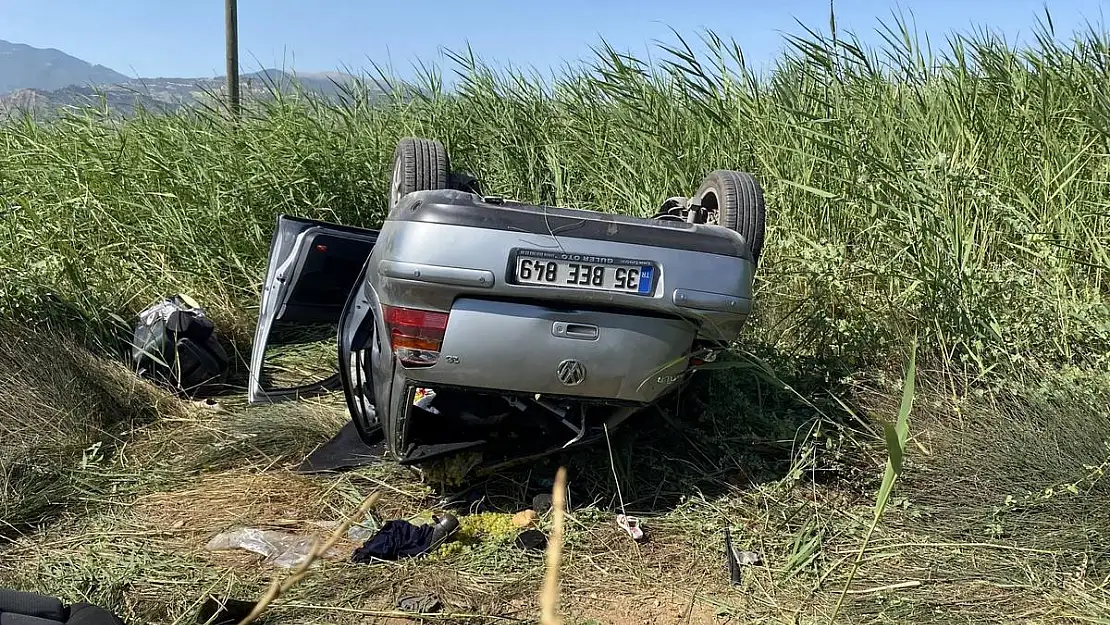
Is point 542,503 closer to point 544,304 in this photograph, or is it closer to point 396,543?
point 396,543

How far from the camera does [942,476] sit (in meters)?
3.36

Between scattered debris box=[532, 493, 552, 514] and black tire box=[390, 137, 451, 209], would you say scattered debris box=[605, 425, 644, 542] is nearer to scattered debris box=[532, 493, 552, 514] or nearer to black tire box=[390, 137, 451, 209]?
scattered debris box=[532, 493, 552, 514]

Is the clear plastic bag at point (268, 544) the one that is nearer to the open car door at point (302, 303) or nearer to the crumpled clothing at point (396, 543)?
the crumpled clothing at point (396, 543)

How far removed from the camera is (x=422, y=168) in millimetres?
4105

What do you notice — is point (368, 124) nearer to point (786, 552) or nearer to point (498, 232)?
point (498, 232)

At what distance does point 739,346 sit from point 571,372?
57.0 inches

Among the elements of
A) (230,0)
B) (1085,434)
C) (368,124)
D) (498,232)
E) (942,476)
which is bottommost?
(942,476)

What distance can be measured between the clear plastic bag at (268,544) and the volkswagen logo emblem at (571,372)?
1139 millimetres

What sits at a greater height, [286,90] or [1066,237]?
[286,90]

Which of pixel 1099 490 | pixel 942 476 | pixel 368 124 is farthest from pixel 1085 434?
pixel 368 124

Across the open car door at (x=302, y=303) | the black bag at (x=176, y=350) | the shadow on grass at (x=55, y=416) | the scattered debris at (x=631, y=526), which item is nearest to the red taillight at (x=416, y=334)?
the scattered debris at (x=631, y=526)

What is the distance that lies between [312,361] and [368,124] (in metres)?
2.61

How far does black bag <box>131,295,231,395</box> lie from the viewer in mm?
4699

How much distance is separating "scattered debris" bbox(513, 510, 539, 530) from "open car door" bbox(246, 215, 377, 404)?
5.48 feet
